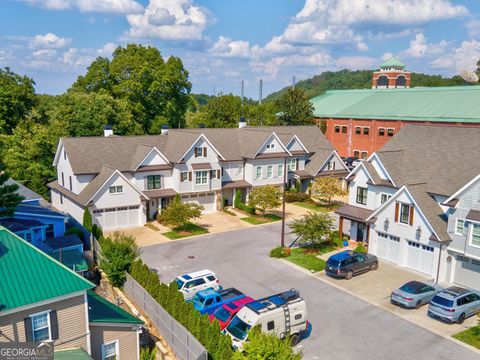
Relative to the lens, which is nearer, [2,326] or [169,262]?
[2,326]

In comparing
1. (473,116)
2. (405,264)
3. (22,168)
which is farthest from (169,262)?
(473,116)

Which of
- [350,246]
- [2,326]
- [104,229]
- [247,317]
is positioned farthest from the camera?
[104,229]

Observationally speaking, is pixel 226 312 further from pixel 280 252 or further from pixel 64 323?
pixel 280 252

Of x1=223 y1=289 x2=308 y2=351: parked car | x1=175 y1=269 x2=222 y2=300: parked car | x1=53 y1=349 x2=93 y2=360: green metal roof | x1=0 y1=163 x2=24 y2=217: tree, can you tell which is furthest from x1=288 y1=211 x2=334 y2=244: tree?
x1=53 y1=349 x2=93 y2=360: green metal roof

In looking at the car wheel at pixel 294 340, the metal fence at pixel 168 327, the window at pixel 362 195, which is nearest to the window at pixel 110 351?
the metal fence at pixel 168 327

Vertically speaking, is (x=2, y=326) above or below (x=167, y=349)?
above

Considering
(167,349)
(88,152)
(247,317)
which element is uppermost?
(88,152)

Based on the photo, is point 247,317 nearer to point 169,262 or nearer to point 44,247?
point 169,262

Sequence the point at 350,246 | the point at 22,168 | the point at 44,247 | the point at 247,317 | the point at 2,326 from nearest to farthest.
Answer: the point at 2,326
the point at 247,317
the point at 44,247
the point at 350,246
the point at 22,168
